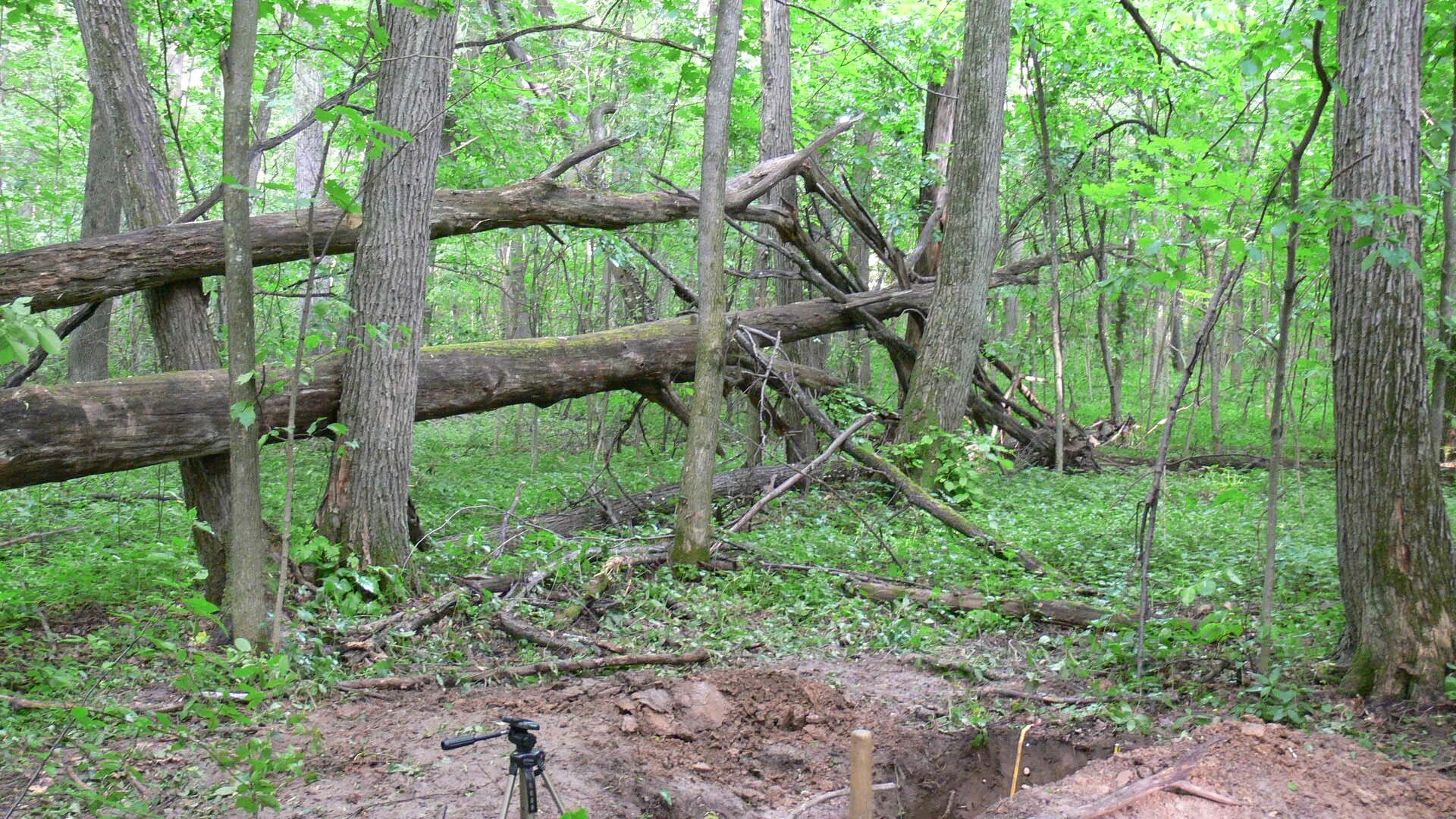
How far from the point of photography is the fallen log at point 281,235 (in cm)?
A: 549

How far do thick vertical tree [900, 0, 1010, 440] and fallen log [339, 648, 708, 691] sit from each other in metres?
4.69

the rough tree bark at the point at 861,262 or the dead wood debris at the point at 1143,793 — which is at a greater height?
the rough tree bark at the point at 861,262

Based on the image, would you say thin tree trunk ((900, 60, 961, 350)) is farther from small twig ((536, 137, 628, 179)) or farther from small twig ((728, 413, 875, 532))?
small twig ((536, 137, 628, 179))

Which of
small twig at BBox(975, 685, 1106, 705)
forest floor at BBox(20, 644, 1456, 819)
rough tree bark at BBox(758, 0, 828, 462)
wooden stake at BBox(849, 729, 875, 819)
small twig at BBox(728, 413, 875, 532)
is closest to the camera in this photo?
wooden stake at BBox(849, 729, 875, 819)

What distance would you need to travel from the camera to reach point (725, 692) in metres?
4.84

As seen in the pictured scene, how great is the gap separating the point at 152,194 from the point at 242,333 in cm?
276

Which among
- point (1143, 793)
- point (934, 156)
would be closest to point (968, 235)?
point (934, 156)

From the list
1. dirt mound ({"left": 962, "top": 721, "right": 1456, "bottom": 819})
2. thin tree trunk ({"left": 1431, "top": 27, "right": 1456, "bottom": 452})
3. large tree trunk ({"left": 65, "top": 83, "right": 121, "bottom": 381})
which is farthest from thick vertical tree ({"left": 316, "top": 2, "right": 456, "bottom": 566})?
large tree trunk ({"left": 65, "top": 83, "right": 121, "bottom": 381})

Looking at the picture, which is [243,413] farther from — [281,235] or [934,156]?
[934,156]

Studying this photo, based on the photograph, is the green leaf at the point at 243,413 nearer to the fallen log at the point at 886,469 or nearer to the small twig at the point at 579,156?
the small twig at the point at 579,156

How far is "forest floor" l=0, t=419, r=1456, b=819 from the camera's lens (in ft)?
11.6

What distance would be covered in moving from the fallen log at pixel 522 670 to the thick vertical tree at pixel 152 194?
1.48m

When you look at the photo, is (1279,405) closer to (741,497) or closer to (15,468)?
(741,497)

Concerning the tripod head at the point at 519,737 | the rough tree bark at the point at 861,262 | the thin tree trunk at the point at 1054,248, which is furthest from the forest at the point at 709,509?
the rough tree bark at the point at 861,262
